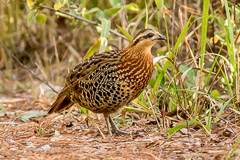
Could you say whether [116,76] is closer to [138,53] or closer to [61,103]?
Answer: [138,53]

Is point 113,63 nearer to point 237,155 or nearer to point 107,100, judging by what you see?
point 107,100

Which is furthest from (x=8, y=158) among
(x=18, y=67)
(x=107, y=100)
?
(x=18, y=67)

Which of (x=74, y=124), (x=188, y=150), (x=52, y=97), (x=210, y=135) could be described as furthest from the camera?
(x=52, y=97)

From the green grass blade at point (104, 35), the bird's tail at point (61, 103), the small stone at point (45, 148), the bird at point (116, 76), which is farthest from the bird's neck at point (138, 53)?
the small stone at point (45, 148)

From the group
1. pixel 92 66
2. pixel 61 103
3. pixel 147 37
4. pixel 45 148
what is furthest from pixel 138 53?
pixel 45 148

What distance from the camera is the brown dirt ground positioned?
322 cm

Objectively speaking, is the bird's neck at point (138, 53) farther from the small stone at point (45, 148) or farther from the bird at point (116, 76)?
the small stone at point (45, 148)

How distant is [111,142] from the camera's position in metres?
3.79

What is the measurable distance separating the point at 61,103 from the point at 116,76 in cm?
92

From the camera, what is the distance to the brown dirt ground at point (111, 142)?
322 centimetres

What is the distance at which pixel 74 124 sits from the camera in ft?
15.5

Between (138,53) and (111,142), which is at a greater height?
(138,53)

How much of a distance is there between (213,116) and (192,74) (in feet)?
2.38

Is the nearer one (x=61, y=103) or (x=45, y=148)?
(x=45, y=148)
